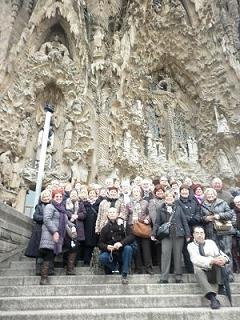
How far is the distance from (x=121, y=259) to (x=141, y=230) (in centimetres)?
54

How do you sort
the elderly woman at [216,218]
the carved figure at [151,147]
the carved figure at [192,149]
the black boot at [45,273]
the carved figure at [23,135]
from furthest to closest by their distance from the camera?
the carved figure at [192,149]
the carved figure at [151,147]
the carved figure at [23,135]
the elderly woman at [216,218]
the black boot at [45,273]

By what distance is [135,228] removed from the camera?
16.0 ft

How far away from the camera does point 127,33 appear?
48.4 feet

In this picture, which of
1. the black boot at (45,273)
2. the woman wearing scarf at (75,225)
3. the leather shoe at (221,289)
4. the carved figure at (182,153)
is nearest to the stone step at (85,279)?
the black boot at (45,273)

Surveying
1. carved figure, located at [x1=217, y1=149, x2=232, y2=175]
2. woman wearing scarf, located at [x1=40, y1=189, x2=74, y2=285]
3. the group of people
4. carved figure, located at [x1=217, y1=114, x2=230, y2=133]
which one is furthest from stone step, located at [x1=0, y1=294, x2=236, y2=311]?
carved figure, located at [x1=217, y1=114, x2=230, y2=133]

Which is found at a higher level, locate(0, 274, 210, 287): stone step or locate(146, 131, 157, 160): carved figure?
locate(146, 131, 157, 160): carved figure

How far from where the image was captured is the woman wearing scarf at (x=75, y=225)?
16.3 feet

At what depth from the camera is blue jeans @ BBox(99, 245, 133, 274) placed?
14.9 feet

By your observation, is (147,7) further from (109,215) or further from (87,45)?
(109,215)

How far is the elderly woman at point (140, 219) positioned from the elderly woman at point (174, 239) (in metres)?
0.28

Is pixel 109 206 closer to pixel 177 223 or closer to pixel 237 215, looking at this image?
pixel 177 223

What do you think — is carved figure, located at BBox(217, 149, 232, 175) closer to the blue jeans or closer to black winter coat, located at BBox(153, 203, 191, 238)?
black winter coat, located at BBox(153, 203, 191, 238)

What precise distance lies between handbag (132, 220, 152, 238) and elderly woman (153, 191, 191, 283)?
0.13 metres

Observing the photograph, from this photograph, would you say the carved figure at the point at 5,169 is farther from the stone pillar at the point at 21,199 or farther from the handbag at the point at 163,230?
the handbag at the point at 163,230
